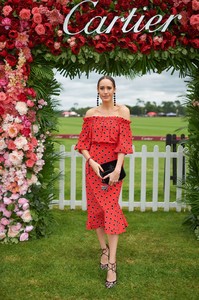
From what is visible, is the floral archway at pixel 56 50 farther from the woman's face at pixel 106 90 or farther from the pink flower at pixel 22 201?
the woman's face at pixel 106 90

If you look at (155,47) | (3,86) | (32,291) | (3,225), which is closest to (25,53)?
(3,86)

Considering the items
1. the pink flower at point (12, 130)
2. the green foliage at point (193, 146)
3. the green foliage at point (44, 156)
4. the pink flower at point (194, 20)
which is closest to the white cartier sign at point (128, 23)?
the pink flower at point (194, 20)

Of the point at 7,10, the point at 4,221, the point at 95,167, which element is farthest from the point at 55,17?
the point at 4,221

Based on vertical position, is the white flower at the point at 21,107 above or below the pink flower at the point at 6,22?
below

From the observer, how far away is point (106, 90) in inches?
162

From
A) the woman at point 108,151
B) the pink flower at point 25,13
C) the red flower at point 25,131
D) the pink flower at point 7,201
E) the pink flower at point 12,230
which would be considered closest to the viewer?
the woman at point 108,151

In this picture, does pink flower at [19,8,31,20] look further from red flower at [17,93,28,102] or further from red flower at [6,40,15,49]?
red flower at [17,93,28,102]

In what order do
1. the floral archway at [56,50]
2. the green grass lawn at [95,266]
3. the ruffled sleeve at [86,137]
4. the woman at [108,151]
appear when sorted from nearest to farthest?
1. the green grass lawn at [95,266]
2. the woman at [108,151]
3. the ruffled sleeve at [86,137]
4. the floral archway at [56,50]

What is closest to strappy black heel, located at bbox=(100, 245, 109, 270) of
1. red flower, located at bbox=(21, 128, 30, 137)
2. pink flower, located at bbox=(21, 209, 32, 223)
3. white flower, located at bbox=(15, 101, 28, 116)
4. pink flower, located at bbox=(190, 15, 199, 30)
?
pink flower, located at bbox=(21, 209, 32, 223)

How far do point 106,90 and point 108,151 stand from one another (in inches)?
23.5

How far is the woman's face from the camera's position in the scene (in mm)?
4129

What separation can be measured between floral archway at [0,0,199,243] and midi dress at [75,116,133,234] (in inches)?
50.8

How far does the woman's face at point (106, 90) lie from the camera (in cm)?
413

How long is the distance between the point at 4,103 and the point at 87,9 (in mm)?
1536
